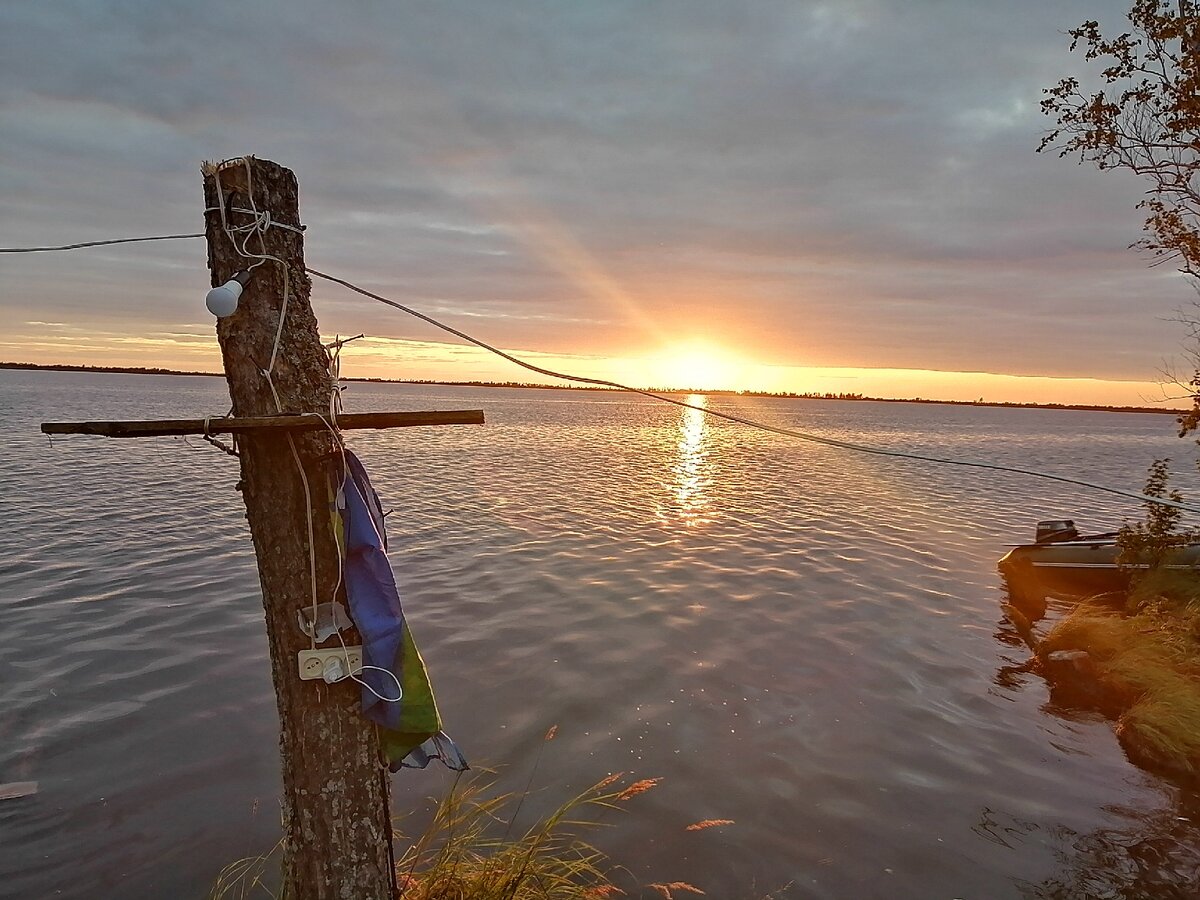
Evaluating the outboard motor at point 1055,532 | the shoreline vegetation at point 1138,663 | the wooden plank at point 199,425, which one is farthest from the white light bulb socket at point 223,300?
the outboard motor at point 1055,532

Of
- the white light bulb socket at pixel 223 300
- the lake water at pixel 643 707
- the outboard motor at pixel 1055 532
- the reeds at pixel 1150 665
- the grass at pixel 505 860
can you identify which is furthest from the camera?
the outboard motor at pixel 1055 532

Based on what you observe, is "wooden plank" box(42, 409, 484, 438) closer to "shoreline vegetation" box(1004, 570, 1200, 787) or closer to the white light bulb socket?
the white light bulb socket

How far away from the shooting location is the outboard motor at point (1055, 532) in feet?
48.0

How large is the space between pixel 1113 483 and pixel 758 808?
36.4 meters

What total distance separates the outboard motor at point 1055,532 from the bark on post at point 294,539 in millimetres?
15531

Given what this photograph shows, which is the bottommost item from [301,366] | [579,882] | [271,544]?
[579,882]

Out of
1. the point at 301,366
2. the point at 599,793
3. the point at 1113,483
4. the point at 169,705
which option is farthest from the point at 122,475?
the point at 1113,483

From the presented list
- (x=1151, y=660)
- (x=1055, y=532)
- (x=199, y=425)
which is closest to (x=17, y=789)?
(x=199, y=425)

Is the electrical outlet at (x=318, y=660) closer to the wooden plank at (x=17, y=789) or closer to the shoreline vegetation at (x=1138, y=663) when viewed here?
the wooden plank at (x=17, y=789)

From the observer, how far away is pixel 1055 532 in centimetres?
1468

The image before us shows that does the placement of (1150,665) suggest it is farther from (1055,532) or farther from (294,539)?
(294,539)

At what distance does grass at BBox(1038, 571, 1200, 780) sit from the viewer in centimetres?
753

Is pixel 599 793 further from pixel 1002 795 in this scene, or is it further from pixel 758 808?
pixel 1002 795

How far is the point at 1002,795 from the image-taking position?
6723 mm
